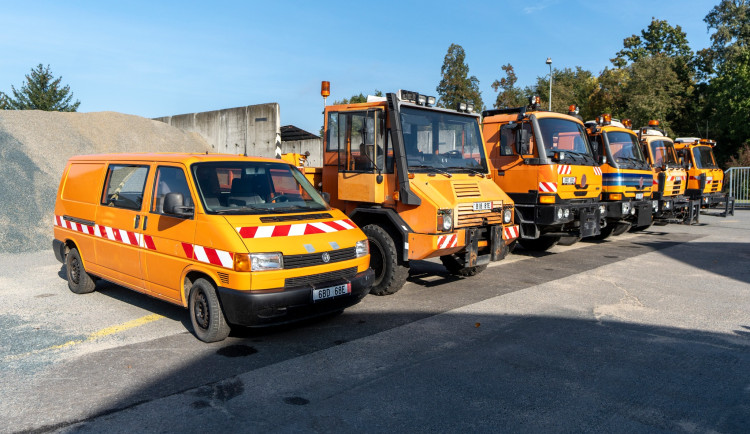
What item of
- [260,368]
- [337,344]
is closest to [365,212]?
[337,344]

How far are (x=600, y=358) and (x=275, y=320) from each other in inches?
122

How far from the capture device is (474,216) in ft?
25.2

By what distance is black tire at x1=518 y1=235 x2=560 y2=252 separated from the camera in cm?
1187

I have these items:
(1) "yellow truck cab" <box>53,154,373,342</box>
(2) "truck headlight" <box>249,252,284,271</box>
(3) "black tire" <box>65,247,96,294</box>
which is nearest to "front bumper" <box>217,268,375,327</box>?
(1) "yellow truck cab" <box>53,154,373,342</box>

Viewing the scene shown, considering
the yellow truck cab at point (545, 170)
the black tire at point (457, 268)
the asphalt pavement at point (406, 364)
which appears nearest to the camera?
the asphalt pavement at point (406, 364)

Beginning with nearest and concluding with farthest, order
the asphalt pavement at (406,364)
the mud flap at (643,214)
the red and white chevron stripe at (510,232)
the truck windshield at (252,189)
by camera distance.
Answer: the asphalt pavement at (406,364) < the truck windshield at (252,189) < the red and white chevron stripe at (510,232) < the mud flap at (643,214)

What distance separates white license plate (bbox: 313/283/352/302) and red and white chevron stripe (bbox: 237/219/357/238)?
621 millimetres

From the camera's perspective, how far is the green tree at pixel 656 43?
4553 centimetres

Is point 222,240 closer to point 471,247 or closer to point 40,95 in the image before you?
point 471,247

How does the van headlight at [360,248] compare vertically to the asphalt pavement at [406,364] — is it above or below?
above

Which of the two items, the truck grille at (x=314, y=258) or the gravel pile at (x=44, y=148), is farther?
the gravel pile at (x=44, y=148)

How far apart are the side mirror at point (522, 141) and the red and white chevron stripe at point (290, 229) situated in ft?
16.6

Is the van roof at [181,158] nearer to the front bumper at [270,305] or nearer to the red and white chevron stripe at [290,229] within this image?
the red and white chevron stripe at [290,229]

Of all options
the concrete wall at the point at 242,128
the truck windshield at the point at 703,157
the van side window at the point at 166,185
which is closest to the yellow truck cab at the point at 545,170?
the van side window at the point at 166,185
